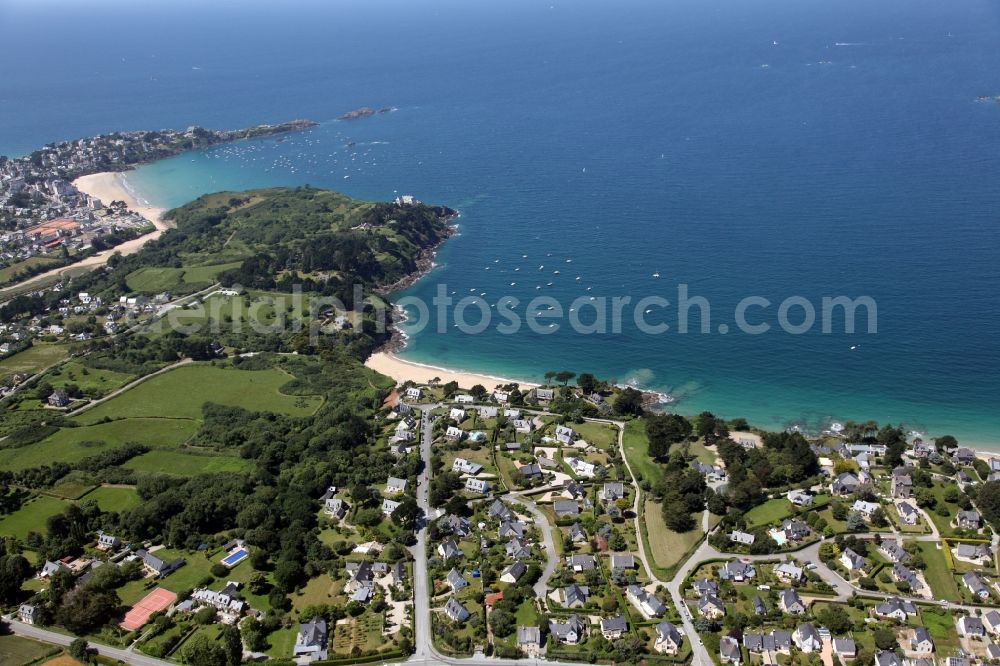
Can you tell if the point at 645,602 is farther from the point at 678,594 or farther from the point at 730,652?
the point at 730,652

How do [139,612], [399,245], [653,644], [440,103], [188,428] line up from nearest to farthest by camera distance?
1. [653,644]
2. [139,612]
3. [188,428]
4. [399,245]
5. [440,103]

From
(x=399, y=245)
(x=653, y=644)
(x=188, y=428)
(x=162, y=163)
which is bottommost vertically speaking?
(x=653, y=644)

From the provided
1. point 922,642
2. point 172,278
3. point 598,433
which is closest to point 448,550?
point 598,433

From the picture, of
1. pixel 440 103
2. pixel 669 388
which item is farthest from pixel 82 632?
pixel 440 103

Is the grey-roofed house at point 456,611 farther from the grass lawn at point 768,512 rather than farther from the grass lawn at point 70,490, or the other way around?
the grass lawn at point 70,490

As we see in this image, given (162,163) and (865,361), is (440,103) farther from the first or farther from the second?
(865,361)

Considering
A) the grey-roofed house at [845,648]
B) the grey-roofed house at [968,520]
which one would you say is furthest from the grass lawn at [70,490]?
the grey-roofed house at [968,520]
